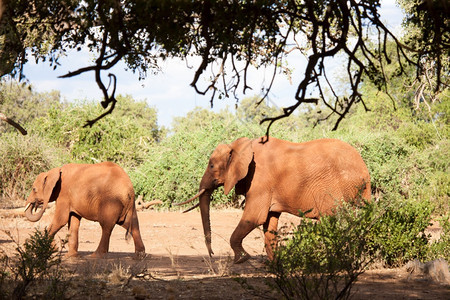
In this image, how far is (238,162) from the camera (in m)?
10.2

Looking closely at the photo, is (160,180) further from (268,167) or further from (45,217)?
(268,167)

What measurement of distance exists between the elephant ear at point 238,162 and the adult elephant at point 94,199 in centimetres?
222

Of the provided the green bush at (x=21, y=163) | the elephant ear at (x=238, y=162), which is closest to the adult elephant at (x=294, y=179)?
the elephant ear at (x=238, y=162)

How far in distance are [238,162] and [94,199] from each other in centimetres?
313

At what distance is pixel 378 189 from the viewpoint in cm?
2372

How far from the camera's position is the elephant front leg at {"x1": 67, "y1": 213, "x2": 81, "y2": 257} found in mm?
11570

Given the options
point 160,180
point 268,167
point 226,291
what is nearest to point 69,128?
point 160,180

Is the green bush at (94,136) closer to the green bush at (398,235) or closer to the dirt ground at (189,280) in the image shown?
the dirt ground at (189,280)

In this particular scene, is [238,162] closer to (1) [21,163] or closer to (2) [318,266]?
(2) [318,266]

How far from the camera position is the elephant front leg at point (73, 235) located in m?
11.6

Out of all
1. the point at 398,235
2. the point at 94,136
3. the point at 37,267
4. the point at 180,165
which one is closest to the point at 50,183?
the point at 37,267

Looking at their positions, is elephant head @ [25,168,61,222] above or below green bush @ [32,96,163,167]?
below

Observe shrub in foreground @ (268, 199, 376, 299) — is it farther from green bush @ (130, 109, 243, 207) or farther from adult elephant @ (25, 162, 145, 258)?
green bush @ (130, 109, 243, 207)

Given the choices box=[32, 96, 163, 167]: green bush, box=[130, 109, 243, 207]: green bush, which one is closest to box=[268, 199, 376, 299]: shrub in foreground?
box=[130, 109, 243, 207]: green bush
